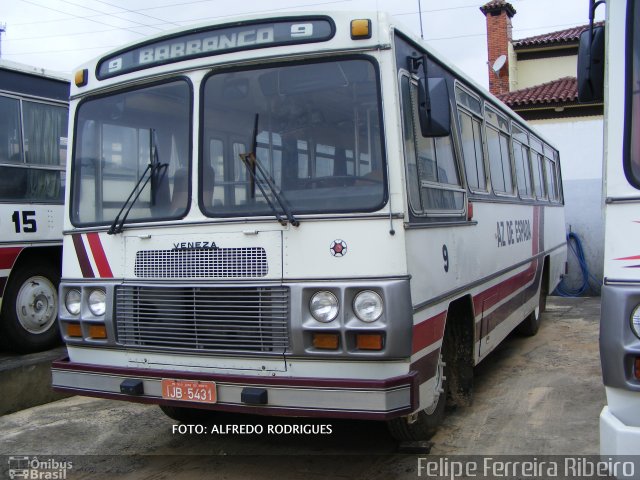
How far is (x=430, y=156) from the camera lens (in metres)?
4.73

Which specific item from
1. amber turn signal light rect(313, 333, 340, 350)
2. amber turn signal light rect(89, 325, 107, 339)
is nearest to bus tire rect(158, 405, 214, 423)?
amber turn signal light rect(89, 325, 107, 339)

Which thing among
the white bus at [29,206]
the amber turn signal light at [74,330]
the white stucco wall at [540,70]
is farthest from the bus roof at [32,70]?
the white stucco wall at [540,70]

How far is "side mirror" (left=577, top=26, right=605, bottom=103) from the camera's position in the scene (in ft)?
11.7

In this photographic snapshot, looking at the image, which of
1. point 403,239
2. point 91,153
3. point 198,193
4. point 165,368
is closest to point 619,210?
point 403,239

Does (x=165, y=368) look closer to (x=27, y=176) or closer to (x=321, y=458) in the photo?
(x=321, y=458)

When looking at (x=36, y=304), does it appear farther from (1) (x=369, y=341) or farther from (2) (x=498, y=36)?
(2) (x=498, y=36)

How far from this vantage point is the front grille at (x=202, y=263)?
4.14 metres

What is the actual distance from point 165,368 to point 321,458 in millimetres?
1364

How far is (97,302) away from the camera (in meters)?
4.66

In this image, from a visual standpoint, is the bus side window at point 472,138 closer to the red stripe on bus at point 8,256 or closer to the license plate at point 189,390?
the license plate at point 189,390

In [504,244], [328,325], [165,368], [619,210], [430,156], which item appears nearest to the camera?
[619,210]

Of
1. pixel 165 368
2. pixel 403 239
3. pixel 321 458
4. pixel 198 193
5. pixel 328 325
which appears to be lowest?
pixel 321 458

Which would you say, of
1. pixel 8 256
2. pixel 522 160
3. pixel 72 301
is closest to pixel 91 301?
pixel 72 301

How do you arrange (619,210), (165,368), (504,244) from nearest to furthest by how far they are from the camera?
(619,210)
(165,368)
(504,244)
